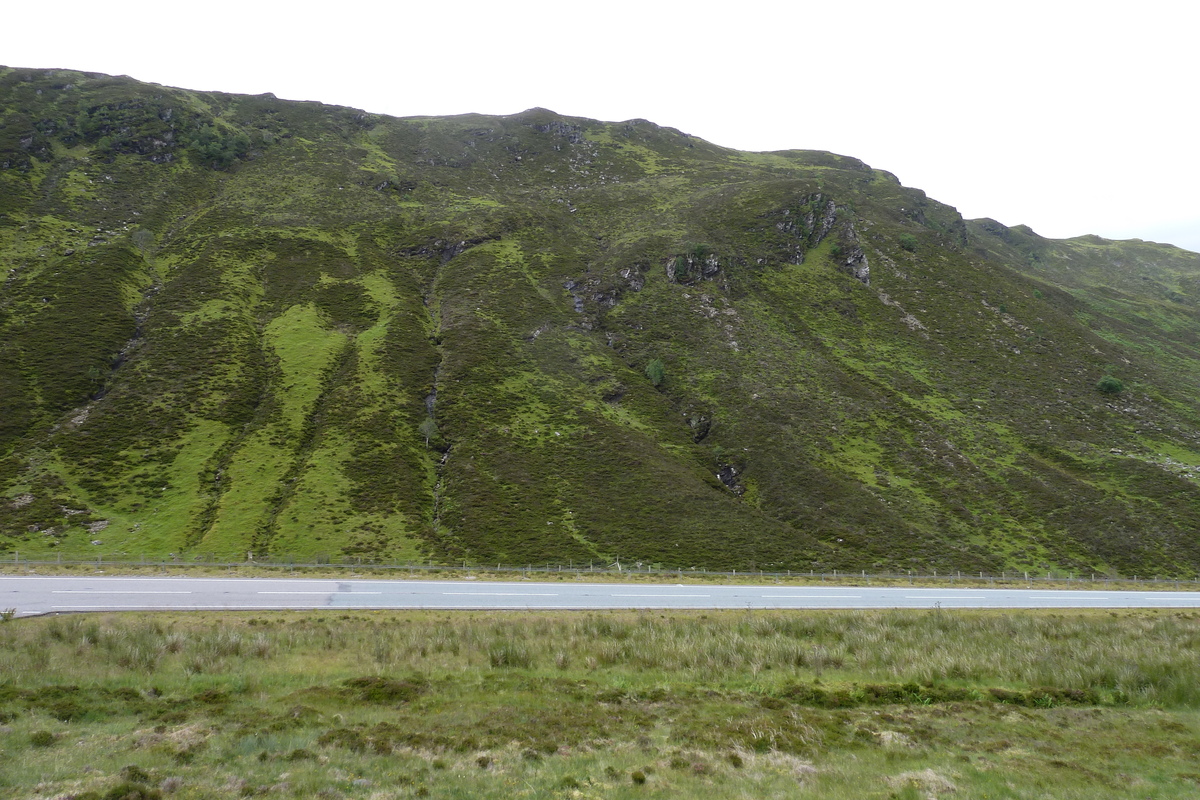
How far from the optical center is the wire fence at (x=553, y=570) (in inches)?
1565

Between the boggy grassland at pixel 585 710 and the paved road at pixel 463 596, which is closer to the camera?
the boggy grassland at pixel 585 710

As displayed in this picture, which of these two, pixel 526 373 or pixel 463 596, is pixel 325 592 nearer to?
pixel 463 596

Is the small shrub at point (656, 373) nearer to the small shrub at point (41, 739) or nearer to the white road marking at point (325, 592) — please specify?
the white road marking at point (325, 592)

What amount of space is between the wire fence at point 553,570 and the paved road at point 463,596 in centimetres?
522

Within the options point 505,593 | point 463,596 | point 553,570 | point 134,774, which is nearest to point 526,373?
point 553,570

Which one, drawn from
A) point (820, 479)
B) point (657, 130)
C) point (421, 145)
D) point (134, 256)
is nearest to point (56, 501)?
point (134, 256)

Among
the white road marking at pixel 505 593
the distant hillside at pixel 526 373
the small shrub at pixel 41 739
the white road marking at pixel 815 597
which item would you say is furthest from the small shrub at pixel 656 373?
the small shrub at pixel 41 739

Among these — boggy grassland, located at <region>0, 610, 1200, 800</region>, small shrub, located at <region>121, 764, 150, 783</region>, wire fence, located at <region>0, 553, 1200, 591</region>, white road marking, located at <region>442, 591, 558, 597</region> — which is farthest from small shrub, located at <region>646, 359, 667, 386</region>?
small shrub, located at <region>121, 764, 150, 783</region>

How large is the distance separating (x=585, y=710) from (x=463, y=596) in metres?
19.1

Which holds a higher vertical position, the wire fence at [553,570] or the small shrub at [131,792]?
the small shrub at [131,792]

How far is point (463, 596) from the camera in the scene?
32062 mm

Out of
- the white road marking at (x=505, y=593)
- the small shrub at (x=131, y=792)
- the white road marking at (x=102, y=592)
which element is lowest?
the white road marking at (x=505, y=593)

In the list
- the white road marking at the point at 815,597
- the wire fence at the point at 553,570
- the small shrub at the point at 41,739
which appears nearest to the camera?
the small shrub at the point at 41,739

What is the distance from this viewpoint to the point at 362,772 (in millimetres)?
10312
